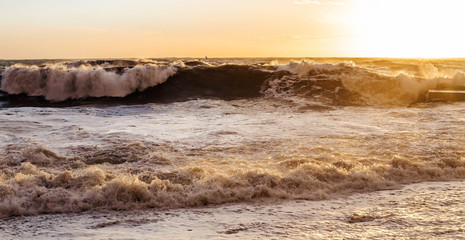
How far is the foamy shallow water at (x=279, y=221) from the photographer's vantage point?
359 cm

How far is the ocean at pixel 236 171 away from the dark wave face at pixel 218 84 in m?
1.64

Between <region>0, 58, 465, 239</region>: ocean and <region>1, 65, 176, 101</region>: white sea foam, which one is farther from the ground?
<region>1, 65, 176, 101</region>: white sea foam

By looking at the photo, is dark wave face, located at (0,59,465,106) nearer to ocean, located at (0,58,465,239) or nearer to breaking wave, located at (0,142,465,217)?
ocean, located at (0,58,465,239)

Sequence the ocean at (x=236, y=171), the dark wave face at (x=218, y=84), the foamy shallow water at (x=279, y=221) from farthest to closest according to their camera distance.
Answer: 1. the dark wave face at (x=218, y=84)
2. the ocean at (x=236, y=171)
3. the foamy shallow water at (x=279, y=221)

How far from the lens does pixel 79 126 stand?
9.62 meters

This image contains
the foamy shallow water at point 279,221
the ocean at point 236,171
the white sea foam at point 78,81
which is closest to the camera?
the foamy shallow water at point 279,221

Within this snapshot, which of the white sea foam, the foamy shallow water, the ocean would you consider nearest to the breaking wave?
the ocean

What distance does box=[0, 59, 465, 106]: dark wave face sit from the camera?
15336 millimetres

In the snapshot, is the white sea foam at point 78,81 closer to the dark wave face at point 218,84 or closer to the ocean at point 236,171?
the dark wave face at point 218,84

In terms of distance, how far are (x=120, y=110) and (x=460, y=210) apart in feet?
36.5

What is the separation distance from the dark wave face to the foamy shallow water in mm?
9846

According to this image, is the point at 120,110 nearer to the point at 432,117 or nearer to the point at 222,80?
the point at 222,80

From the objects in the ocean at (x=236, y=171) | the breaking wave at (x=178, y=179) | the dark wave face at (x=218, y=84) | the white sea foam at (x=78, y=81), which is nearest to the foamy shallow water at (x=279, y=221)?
the ocean at (x=236, y=171)

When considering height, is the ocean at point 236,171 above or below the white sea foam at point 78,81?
below
